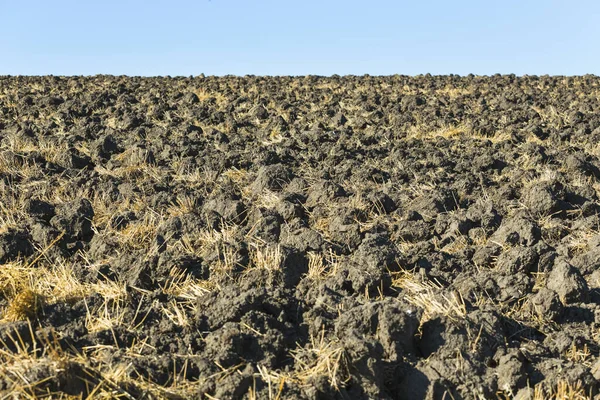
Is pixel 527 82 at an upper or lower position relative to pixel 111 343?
upper

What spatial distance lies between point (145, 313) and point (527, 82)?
71.6 ft

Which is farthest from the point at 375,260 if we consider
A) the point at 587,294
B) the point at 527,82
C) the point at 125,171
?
the point at 527,82

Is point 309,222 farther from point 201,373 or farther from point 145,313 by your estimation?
point 201,373

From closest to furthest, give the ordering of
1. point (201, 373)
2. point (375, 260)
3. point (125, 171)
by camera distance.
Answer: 1. point (201, 373)
2. point (375, 260)
3. point (125, 171)

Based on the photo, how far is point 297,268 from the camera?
5355 millimetres

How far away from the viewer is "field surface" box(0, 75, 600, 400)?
3.81m

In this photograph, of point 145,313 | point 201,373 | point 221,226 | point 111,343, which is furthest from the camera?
point 221,226

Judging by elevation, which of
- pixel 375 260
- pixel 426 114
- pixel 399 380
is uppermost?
pixel 426 114

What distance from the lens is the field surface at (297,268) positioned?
3807 millimetres

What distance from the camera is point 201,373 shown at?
380 centimetres

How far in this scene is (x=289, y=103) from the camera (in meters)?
16.5

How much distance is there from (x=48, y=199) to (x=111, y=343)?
396cm

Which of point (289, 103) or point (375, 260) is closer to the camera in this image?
point (375, 260)

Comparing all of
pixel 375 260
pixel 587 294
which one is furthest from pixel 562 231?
pixel 375 260
